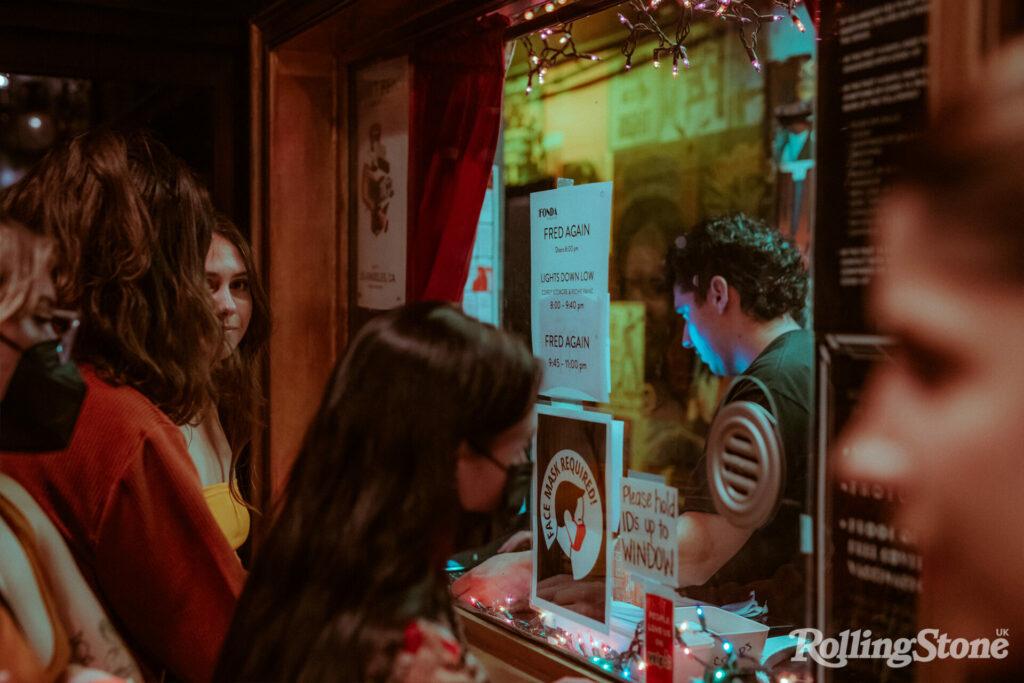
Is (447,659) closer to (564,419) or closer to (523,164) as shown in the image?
(564,419)

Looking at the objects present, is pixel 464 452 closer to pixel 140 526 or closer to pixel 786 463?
pixel 140 526

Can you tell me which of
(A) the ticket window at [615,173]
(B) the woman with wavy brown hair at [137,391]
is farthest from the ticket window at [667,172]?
(B) the woman with wavy brown hair at [137,391]

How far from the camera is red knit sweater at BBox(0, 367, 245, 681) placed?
5.06 ft

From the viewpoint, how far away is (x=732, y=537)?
2.24m

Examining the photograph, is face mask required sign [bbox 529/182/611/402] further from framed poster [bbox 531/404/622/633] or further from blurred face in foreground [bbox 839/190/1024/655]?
blurred face in foreground [bbox 839/190/1024/655]

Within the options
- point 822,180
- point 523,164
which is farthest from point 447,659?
point 523,164

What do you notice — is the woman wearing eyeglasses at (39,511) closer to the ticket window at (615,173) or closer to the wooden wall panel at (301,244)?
the ticket window at (615,173)

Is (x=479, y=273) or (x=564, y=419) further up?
(x=479, y=273)

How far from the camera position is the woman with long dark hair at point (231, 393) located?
215 cm

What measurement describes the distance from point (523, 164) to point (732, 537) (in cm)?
134

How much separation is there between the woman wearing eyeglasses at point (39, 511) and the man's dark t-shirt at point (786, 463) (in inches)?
52.1

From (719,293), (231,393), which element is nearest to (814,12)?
(719,293)

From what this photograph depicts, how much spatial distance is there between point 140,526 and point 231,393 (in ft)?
2.85

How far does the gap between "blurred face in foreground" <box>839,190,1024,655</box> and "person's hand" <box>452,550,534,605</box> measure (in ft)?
4.94
